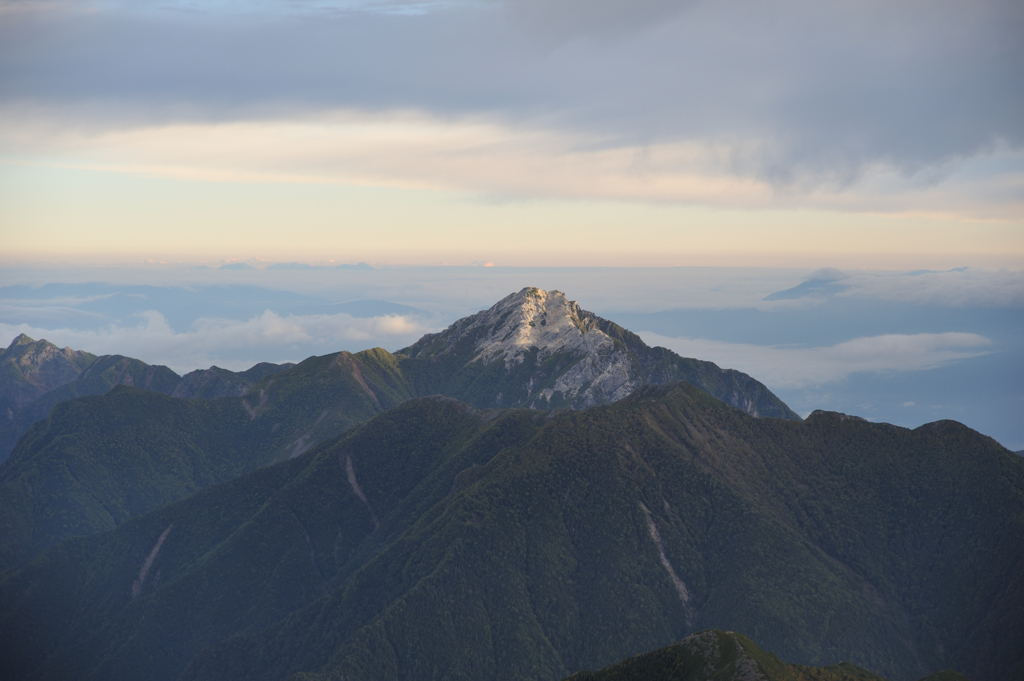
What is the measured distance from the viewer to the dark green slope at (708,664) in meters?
144

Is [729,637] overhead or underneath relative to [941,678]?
overhead

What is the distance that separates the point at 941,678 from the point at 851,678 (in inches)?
649

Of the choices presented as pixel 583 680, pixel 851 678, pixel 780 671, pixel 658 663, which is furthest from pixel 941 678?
pixel 583 680

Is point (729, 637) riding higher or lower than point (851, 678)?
higher

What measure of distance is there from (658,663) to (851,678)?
42404 millimetres

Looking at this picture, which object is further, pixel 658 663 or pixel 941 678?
pixel 941 678

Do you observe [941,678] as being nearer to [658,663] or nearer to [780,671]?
[780,671]

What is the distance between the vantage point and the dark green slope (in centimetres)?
14350

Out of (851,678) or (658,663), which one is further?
(851,678)

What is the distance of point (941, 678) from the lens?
167125mm

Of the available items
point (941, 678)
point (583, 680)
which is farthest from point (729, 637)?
point (941, 678)

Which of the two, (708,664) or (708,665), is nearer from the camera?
(708,665)

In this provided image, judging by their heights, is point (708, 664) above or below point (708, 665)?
above

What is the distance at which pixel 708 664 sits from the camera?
148 meters
